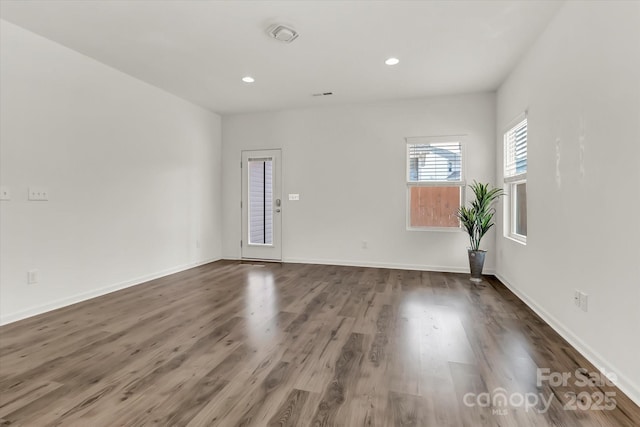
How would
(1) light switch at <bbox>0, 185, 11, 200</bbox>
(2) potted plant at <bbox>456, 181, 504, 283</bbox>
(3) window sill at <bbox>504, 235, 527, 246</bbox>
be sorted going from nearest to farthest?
(1) light switch at <bbox>0, 185, 11, 200</bbox> < (3) window sill at <bbox>504, 235, 527, 246</bbox> < (2) potted plant at <bbox>456, 181, 504, 283</bbox>

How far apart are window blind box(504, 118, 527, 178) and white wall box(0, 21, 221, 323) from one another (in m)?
4.98

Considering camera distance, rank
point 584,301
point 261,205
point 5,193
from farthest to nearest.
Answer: point 261,205
point 5,193
point 584,301

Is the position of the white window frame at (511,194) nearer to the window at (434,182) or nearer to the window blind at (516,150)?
the window blind at (516,150)

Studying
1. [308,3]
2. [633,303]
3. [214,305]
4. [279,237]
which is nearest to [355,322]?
[214,305]

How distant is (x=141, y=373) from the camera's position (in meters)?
2.10

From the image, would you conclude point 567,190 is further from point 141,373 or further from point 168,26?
point 168,26

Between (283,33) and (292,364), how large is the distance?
2971mm

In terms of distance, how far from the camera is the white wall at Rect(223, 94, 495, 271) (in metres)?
5.12

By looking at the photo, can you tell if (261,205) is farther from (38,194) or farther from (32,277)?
(32,277)

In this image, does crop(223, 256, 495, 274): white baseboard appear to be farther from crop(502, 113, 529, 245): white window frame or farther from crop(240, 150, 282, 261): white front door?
crop(502, 113, 529, 245): white window frame

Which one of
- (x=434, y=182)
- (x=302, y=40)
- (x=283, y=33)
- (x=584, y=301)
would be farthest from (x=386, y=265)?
(x=283, y=33)

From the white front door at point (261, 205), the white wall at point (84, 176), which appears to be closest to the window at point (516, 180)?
the white front door at point (261, 205)

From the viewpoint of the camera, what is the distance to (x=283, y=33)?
10.3 ft

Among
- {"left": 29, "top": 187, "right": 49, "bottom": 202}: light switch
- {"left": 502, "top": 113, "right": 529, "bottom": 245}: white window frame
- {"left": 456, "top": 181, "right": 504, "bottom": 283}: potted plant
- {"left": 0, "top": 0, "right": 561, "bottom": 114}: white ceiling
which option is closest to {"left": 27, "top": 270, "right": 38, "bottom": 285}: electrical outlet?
{"left": 29, "top": 187, "right": 49, "bottom": 202}: light switch
